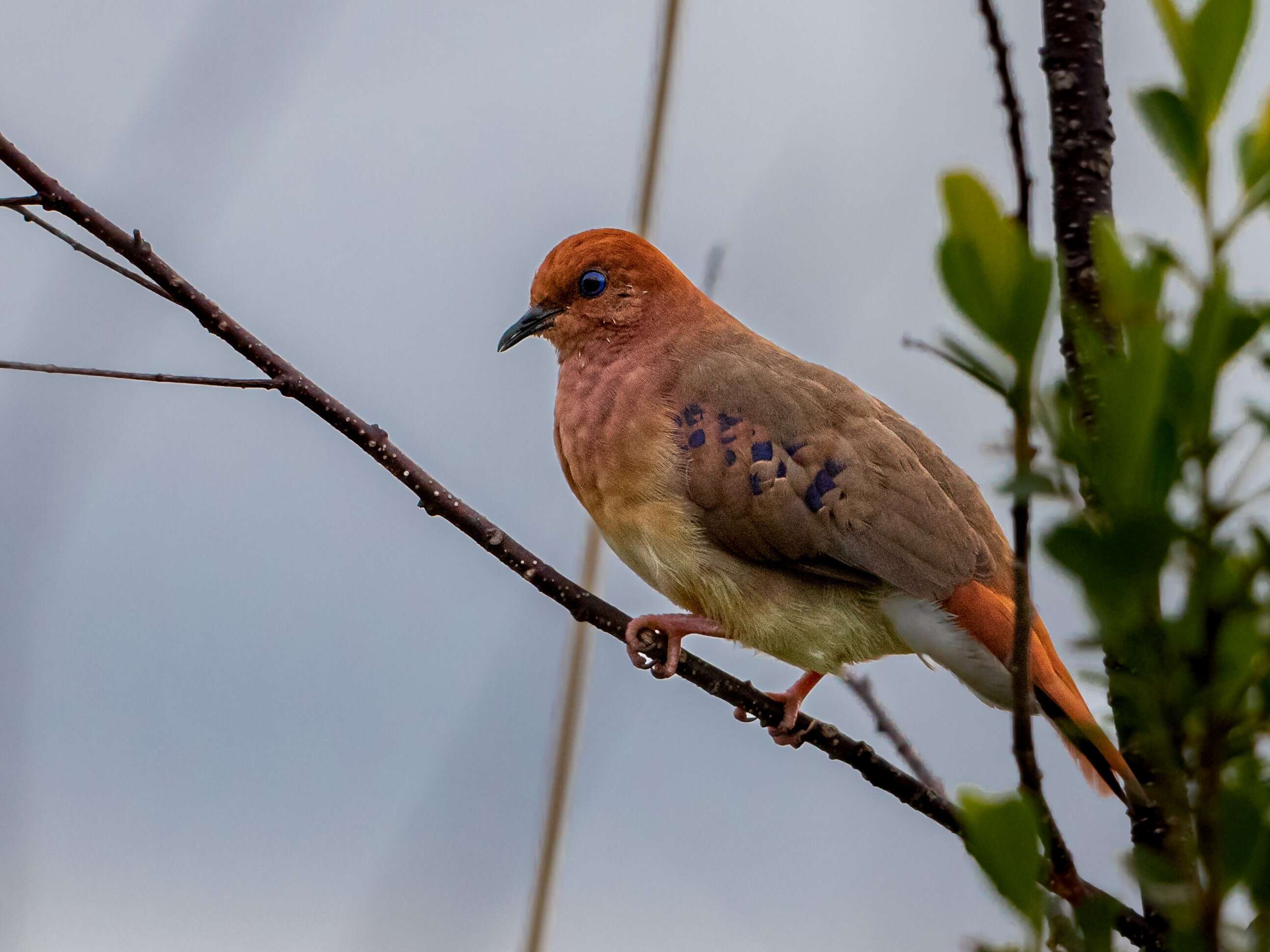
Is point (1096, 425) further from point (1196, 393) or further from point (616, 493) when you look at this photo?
point (616, 493)

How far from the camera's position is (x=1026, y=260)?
69 centimetres

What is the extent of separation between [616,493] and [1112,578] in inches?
81.2

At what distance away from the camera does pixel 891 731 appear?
212 cm

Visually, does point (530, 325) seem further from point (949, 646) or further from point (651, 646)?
point (949, 646)

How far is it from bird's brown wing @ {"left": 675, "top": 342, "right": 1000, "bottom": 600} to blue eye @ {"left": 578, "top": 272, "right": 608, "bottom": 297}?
1.82 feet

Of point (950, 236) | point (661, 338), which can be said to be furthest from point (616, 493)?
point (950, 236)

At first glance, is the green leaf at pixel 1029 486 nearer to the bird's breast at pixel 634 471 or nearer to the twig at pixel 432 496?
the twig at pixel 432 496

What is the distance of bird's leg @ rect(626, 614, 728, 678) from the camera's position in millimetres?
2352

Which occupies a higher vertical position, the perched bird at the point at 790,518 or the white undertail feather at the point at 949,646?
the perched bird at the point at 790,518

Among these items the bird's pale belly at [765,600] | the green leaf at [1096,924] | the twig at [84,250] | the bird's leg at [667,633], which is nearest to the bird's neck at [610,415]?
the bird's pale belly at [765,600]

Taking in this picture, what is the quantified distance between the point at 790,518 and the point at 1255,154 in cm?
177

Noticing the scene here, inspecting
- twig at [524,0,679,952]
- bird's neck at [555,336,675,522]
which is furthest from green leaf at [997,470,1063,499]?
bird's neck at [555,336,675,522]

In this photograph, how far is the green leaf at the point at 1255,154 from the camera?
70 centimetres

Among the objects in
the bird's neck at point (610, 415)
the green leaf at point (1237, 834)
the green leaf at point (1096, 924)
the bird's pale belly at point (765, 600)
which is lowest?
the green leaf at point (1096, 924)
